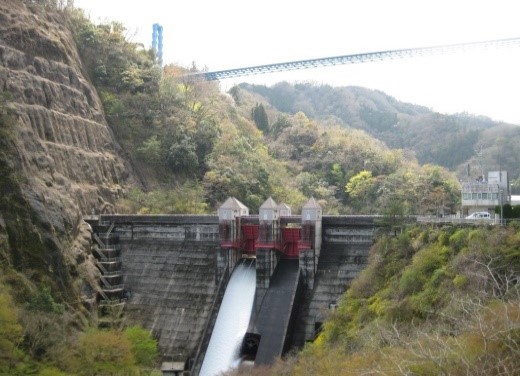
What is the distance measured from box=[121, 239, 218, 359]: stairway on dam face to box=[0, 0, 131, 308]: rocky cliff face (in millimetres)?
3597

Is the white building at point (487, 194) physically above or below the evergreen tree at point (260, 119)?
below

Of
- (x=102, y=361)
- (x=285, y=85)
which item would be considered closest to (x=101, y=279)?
(x=102, y=361)

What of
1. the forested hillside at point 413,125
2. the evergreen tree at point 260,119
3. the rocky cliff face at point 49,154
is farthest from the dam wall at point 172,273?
the evergreen tree at point 260,119

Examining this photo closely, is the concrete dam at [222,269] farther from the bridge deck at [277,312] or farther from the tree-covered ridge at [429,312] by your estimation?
the tree-covered ridge at [429,312]

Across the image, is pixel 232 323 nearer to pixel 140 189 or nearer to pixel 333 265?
pixel 333 265

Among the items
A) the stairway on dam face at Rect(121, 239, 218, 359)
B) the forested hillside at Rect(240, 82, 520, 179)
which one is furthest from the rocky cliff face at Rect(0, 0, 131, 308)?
the forested hillside at Rect(240, 82, 520, 179)

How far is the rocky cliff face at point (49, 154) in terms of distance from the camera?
3712 centimetres

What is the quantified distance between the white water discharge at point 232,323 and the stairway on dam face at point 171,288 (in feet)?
4.46

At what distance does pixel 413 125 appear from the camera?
13038cm

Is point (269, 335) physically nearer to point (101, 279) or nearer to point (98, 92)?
point (101, 279)

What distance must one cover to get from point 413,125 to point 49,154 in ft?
333

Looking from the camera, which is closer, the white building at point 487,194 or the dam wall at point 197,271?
the white building at point 487,194

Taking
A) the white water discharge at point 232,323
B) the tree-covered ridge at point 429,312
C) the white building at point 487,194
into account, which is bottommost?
the white water discharge at point 232,323

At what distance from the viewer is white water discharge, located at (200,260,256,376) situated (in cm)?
3491
